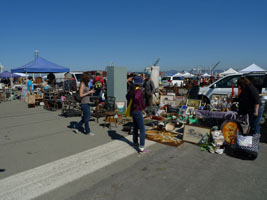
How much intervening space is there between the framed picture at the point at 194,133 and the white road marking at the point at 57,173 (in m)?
1.57

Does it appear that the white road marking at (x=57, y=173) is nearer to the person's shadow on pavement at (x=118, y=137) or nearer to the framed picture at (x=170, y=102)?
the person's shadow on pavement at (x=118, y=137)

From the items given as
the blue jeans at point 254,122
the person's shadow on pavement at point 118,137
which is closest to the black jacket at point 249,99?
the blue jeans at point 254,122

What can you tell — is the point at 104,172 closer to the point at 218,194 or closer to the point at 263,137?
the point at 218,194

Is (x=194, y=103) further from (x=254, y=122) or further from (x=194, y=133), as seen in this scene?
(x=254, y=122)

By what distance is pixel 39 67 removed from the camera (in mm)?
14453

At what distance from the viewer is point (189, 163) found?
13.5 feet

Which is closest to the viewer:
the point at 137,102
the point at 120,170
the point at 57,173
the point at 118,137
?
the point at 57,173

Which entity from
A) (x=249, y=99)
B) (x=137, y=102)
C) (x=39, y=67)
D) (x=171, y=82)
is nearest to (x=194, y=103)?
(x=249, y=99)

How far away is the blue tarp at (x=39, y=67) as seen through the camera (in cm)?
1420

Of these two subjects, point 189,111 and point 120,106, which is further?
point 120,106

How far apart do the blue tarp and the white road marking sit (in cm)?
1161

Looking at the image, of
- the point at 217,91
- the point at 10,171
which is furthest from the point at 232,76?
the point at 10,171

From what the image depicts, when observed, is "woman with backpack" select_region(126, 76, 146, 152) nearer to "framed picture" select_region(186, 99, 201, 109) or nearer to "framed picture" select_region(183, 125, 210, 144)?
"framed picture" select_region(183, 125, 210, 144)

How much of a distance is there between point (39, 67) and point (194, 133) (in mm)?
12870
